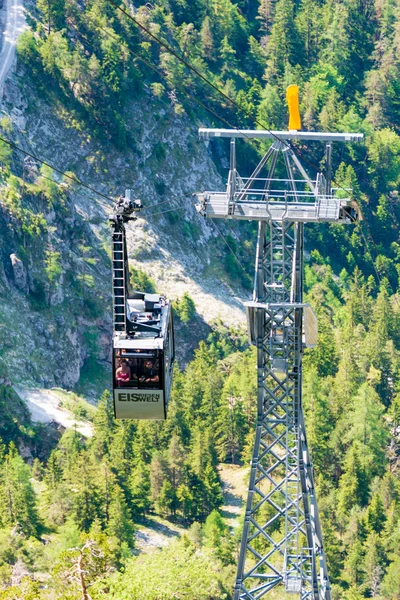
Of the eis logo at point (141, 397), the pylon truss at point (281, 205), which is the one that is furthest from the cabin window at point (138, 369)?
the pylon truss at point (281, 205)

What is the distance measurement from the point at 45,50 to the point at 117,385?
92.3 m

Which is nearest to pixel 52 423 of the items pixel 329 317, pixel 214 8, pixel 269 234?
pixel 329 317

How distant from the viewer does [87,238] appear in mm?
134000

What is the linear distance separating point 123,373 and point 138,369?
496 mm

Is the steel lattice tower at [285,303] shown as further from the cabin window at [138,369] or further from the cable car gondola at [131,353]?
the cabin window at [138,369]

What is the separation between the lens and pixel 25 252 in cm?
12462

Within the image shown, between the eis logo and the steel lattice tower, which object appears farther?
the steel lattice tower

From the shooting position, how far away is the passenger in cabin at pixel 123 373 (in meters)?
54.1

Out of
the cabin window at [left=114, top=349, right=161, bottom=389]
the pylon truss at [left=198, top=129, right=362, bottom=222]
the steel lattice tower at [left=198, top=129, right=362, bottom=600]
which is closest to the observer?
the cabin window at [left=114, top=349, right=161, bottom=389]

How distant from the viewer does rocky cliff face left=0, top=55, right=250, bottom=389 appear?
122m

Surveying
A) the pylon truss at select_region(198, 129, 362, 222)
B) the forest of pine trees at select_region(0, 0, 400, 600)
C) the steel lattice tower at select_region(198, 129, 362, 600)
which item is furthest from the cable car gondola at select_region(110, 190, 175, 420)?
the forest of pine trees at select_region(0, 0, 400, 600)

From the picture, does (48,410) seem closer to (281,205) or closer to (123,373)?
(281,205)

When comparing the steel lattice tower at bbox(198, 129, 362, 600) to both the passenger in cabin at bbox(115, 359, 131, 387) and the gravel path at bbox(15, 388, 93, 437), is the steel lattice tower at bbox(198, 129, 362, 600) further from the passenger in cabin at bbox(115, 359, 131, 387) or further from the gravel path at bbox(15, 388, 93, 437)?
the gravel path at bbox(15, 388, 93, 437)

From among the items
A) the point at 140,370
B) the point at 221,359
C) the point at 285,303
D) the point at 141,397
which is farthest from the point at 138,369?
the point at 221,359
